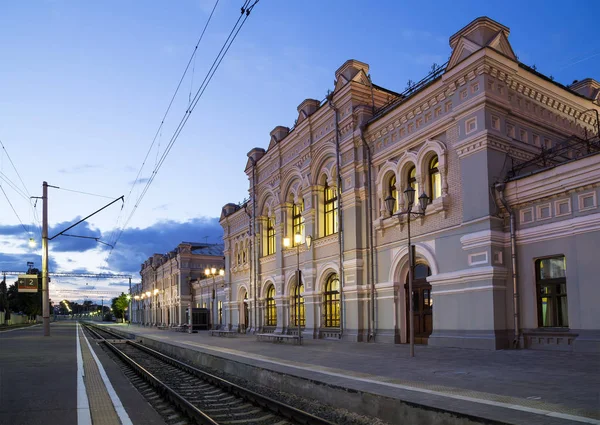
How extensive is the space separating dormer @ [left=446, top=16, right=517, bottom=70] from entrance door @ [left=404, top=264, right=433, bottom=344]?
7.40 metres

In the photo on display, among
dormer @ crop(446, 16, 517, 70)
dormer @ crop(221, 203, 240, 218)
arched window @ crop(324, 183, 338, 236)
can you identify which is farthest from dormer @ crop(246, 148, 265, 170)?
dormer @ crop(446, 16, 517, 70)

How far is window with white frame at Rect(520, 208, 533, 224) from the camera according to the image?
1612 cm

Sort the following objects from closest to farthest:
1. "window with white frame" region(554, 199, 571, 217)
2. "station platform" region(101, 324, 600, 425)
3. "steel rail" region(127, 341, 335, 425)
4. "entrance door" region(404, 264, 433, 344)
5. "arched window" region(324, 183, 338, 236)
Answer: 1. "station platform" region(101, 324, 600, 425)
2. "steel rail" region(127, 341, 335, 425)
3. "window with white frame" region(554, 199, 571, 217)
4. "entrance door" region(404, 264, 433, 344)
5. "arched window" region(324, 183, 338, 236)

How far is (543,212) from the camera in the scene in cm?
1573

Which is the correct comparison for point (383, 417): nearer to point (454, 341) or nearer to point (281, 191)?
point (454, 341)

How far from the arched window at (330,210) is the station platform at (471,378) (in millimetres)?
9140

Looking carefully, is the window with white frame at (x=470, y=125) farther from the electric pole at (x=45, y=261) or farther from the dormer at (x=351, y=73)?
the electric pole at (x=45, y=261)

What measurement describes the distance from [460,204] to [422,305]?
14.5ft

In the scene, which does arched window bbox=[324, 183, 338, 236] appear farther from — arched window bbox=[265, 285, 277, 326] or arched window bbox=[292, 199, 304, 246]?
arched window bbox=[265, 285, 277, 326]

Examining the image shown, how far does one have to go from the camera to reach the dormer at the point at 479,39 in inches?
692

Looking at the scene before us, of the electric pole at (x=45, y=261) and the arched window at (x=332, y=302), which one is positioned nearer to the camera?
the arched window at (x=332, y=302)

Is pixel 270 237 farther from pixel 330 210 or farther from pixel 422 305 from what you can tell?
pixel 422 305

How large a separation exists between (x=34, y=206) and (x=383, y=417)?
32119mm

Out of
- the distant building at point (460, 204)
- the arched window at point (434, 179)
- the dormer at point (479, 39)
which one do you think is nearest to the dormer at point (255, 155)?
the distant building at point (460, 204)
